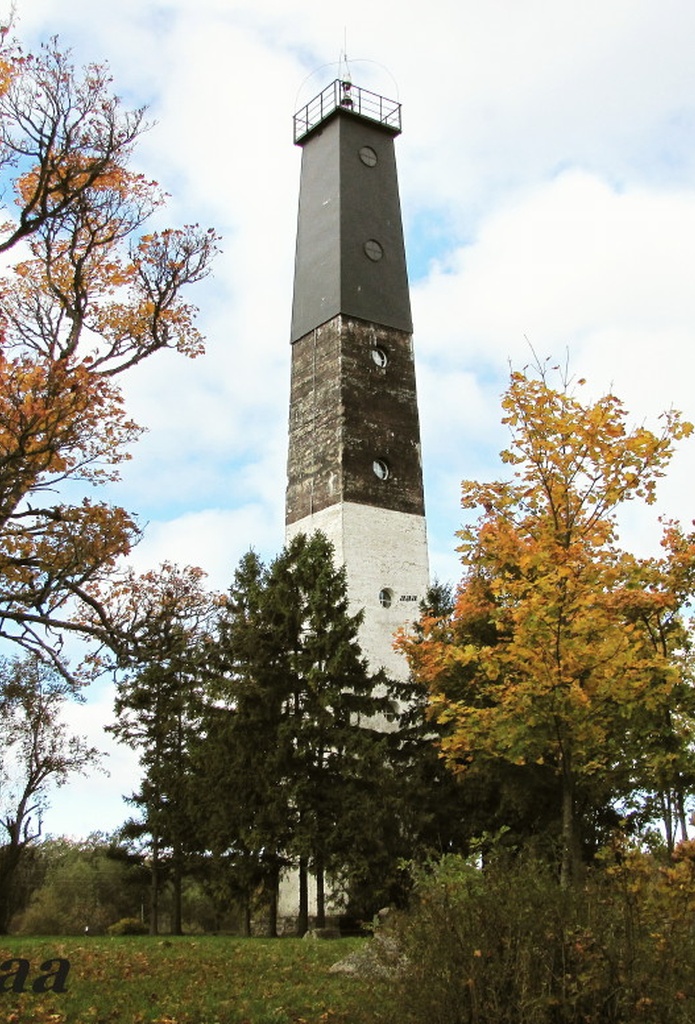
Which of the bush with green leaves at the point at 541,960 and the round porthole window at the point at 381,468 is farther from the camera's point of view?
the round porthole window at the point at 381,468

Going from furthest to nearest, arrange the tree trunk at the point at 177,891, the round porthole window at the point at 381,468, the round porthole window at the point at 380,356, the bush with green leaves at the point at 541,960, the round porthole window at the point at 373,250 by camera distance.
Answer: the round porthole window at the point at 373,250
the round porthole window at the point at 380,356
the round porthole window at the point at 381,468
the tree trunk at the point at 177,891
the bush with green leaves at the point at 541,960

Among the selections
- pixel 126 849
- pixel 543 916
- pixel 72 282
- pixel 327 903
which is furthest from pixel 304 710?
pixel 543 916

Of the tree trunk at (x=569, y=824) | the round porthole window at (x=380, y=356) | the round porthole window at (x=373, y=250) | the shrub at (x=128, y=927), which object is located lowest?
the shrub at (x=128, y=927)

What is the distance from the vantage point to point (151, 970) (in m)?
13.0

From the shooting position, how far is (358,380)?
31922 millimetres

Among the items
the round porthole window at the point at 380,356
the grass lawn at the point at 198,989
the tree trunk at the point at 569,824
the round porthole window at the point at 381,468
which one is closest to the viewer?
the grass lawn at the point at 198,989

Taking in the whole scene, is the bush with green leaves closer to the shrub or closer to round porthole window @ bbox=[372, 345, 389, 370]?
round porthole window @ bbox=[372, 345, 389, 370]

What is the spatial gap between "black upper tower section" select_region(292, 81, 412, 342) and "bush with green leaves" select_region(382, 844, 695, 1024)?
2626 centimetres

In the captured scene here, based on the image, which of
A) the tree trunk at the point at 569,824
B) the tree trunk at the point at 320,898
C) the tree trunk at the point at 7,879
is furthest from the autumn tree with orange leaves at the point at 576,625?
the tree trunk at the point at 7,879

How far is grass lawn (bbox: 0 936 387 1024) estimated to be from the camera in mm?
9711

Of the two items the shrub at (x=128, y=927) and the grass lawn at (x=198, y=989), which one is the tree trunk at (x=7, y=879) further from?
the grass lawn at (x=198, y=989)

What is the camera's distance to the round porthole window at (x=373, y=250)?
3384 cm

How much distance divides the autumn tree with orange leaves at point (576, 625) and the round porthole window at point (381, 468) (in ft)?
48.1

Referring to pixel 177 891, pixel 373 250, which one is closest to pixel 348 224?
pixel 373 250
